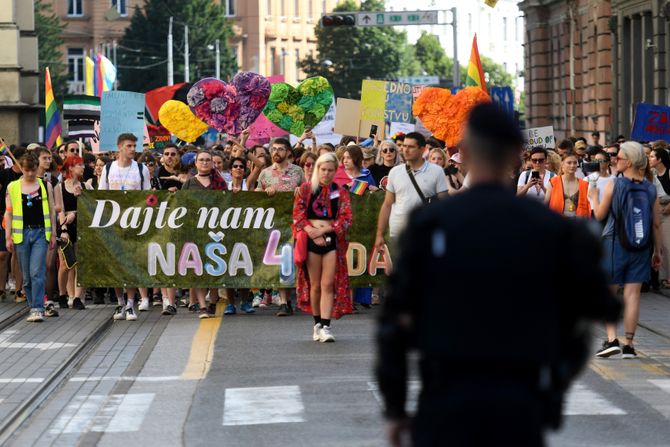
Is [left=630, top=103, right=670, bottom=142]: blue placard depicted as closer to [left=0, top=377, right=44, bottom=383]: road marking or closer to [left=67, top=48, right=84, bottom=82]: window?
[left=0, top=377, right=44, bottom=383]: road marking

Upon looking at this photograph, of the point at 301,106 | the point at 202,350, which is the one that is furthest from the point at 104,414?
the point at 301,106

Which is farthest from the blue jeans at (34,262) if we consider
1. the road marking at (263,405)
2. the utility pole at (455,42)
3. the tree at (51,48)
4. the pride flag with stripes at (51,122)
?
the tree at (51,48)

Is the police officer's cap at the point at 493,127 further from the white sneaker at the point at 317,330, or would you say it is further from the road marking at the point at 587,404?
the white sneaker at the point at 317,330

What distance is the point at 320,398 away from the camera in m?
10.7

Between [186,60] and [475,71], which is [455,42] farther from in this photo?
[186,60]

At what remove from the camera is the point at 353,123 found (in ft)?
87.2

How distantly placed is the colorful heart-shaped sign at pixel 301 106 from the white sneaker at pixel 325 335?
8841 millimetres

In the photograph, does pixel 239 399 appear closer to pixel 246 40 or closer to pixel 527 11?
pixel 527 11

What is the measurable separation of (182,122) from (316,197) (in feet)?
31.5

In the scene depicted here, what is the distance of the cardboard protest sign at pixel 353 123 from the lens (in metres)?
26.2

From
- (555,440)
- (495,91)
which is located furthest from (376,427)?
(495,91)

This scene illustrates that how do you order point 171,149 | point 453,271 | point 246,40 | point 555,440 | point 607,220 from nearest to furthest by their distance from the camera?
point 453,271
point 555,440
point 607,220
point 171,149
point 246,40

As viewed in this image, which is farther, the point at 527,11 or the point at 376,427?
the point at 527,11

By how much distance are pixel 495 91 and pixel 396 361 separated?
24379 millimetres
